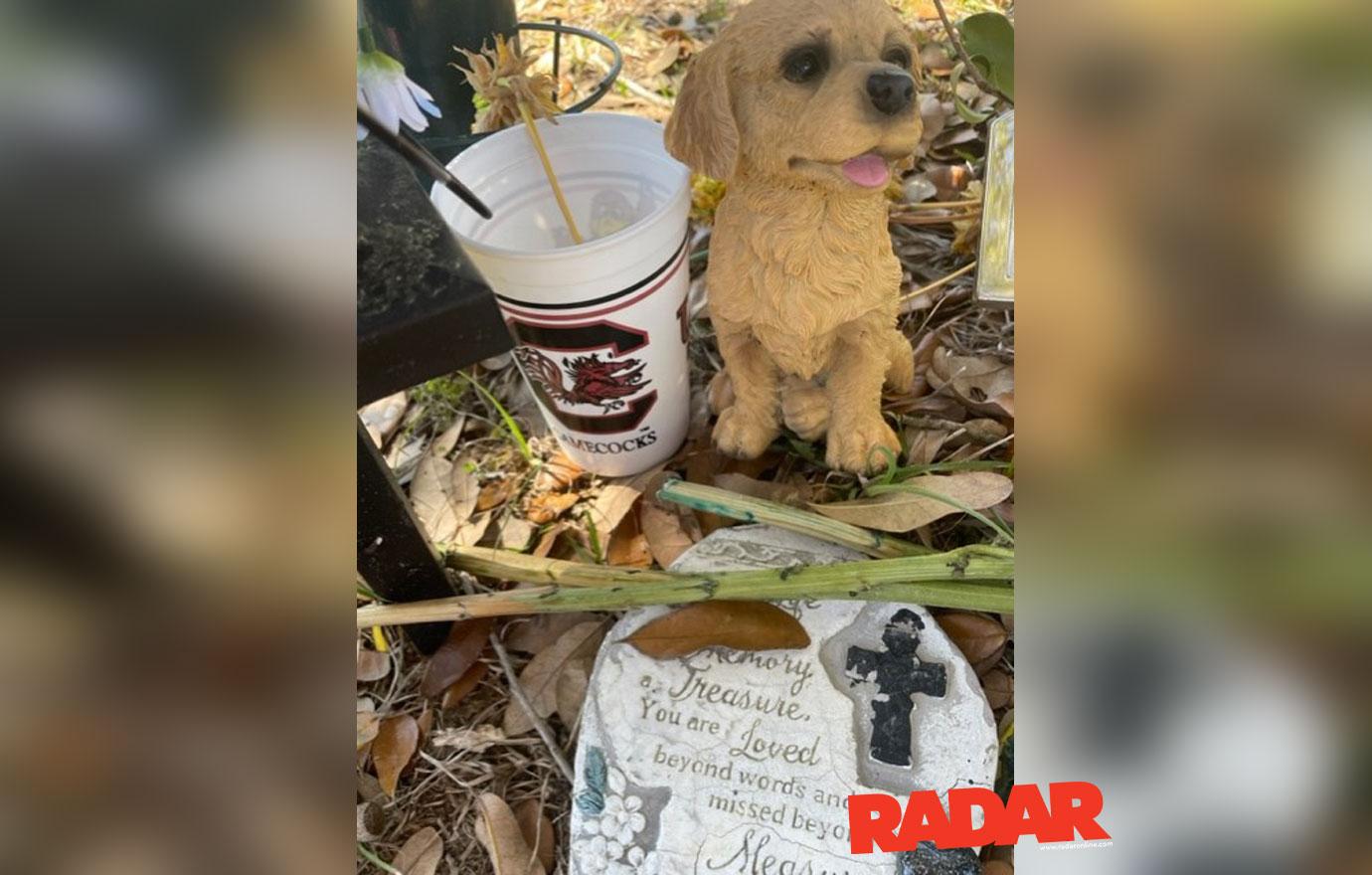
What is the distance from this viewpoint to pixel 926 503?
39.5 inches

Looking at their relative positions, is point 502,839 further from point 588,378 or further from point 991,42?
point 991,42

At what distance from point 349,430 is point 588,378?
2.81 feet

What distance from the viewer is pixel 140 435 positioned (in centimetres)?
18

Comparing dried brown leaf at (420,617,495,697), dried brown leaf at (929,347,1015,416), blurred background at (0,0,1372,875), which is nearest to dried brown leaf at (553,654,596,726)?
dried brown leaf at (420,617,495,697)

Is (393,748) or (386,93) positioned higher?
(386,93)

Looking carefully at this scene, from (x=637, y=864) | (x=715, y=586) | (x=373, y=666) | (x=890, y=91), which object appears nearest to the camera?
(x=890, y=91)

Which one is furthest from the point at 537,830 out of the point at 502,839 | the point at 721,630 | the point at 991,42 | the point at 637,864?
the point at 991,42

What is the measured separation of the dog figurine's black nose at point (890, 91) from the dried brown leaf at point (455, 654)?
26.8 inches

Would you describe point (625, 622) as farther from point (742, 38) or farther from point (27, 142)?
point (27, 142)

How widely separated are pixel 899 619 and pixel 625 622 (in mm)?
284

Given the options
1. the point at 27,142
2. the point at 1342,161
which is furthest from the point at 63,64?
the point at 1342,161

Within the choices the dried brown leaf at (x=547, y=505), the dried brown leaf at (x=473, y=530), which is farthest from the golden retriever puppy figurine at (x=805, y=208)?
the dried brown leaf at (x=473, y=530)

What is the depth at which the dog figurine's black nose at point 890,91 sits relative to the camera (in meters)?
0.72

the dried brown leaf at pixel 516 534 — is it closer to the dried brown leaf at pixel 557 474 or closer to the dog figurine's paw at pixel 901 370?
the dried brown leaf at pixel 557 474
